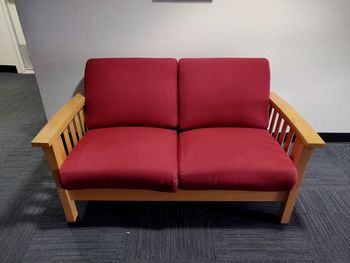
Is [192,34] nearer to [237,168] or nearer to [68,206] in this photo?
[237,168]

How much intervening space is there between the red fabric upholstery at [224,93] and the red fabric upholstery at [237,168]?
0.26 meters

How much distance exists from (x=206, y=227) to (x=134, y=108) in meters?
0.82

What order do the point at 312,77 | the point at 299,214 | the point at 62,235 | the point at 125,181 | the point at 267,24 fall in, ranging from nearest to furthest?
1. the point at 125,181
2. the point at 62,235
3. the point at 299,214
4. the point at 267,24
5. the point at 312,77

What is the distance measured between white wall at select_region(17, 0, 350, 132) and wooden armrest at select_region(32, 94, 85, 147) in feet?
1.31

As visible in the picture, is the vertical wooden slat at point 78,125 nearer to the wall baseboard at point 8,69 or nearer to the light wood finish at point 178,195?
the light wood finish at point 178,195

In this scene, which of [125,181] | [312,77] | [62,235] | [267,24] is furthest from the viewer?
[312,77]

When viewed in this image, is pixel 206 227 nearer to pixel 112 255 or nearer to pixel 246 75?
pixel 112 255

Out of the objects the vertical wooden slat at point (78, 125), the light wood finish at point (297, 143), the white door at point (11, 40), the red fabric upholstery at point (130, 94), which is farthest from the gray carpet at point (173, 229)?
the white door at point (11, 40)

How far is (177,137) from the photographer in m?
1.52

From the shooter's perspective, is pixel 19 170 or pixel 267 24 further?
pixel 19 170

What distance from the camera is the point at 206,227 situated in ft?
4.60

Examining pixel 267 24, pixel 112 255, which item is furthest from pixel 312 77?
pixel 112 255

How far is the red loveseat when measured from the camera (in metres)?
1.19

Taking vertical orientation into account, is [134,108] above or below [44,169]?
above
